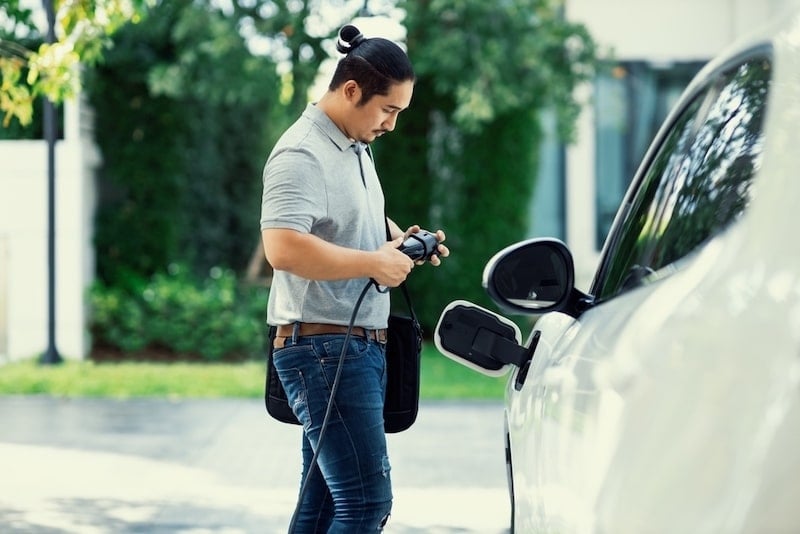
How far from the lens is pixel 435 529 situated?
20.5ft

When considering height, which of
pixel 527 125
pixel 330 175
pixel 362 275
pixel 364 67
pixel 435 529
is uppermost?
pixel 364 67

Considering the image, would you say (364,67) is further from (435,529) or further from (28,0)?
(28,0)

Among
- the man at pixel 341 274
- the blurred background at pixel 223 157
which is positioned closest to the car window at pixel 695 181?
the man at pixel 341 274

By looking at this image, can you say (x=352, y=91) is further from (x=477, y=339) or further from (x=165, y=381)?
(x=165, y=381)

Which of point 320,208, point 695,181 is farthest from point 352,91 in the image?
point 695,181

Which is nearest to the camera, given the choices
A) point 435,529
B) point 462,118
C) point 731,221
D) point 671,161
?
point 731,221

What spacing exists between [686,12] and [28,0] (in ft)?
24.4

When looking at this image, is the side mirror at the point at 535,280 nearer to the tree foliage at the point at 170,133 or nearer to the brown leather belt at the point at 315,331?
the brown leather belt at the point at 315,331

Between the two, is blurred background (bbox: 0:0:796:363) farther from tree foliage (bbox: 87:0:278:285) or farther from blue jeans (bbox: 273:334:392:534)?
blue jeans (bbox: 273:334:392:534)

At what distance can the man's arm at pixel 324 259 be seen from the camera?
3463 millimetres

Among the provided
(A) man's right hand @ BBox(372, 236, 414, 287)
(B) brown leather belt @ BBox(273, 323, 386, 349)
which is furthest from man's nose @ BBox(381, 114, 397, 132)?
(B) brown leather belt @ BBox(273, 323, 386, 349)

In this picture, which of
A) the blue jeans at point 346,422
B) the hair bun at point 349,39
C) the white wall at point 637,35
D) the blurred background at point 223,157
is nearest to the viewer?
the blue jeans at point 346,422

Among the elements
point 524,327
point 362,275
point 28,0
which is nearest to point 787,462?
point 362,275

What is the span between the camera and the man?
11.6 ft
